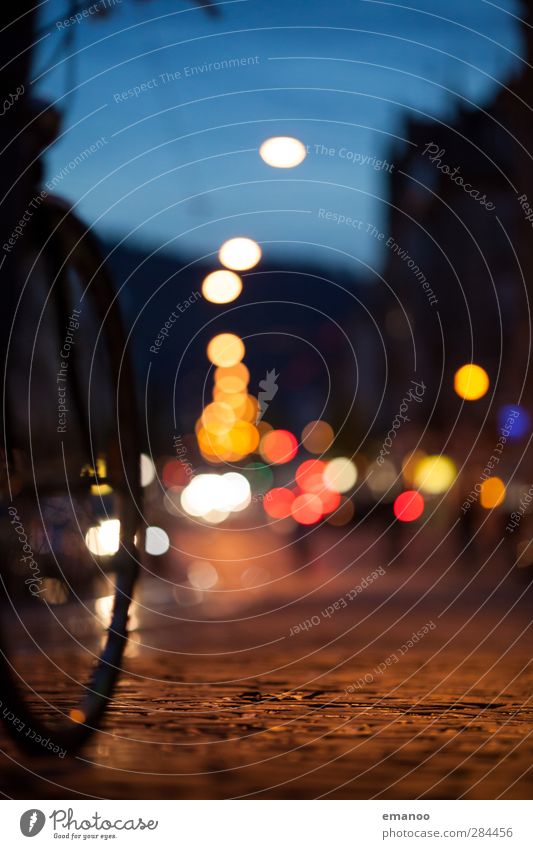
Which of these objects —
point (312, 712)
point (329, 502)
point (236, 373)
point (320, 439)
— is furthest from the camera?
point (320, 439)

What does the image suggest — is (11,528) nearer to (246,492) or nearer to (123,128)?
(123,128)

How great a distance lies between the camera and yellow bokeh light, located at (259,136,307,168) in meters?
8.15

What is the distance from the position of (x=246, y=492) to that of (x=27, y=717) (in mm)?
47941

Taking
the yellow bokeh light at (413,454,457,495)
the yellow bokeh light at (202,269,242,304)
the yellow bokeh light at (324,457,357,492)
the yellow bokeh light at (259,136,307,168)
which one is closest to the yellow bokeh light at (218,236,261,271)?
the yellow bokeh light at (202,269,242,304)

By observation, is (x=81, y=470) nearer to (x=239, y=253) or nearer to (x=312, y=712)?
(x=312, y=712)

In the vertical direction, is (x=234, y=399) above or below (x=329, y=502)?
above

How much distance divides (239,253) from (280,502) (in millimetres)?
36614

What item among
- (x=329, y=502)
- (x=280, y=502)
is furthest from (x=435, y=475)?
(x=280, y=502)

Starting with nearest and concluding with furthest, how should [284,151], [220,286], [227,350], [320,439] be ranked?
[284,151], [220,286], [227,350], [320,439]

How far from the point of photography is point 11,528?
8906 millimetres

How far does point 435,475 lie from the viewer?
4294 cm

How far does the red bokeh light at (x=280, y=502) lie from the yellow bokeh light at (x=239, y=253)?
30477mm

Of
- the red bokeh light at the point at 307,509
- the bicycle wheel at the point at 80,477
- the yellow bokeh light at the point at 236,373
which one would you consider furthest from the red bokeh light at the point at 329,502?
the bicycle wheel at the point at 80,477
